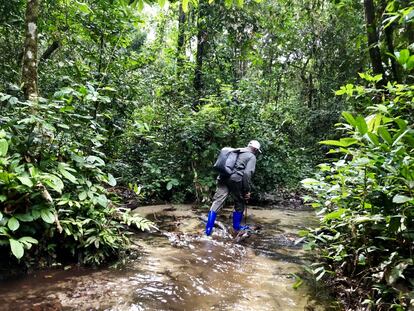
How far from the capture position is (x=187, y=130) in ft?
33.1

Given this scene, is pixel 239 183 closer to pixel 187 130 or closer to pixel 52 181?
pixel 187 130

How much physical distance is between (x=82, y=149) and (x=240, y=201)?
→ 3350 mm

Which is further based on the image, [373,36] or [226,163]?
[226,163]

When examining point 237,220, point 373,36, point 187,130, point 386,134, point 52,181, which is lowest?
point 237,220

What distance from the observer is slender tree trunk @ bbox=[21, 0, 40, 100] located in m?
5.45

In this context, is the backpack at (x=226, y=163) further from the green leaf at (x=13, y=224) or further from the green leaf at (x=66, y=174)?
the green leaf at (x=13, y=224)

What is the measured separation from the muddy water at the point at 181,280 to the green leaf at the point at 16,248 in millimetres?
458

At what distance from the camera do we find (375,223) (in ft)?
A: 12.1

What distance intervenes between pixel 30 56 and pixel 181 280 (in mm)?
4069

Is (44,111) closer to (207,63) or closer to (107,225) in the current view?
(107,225)

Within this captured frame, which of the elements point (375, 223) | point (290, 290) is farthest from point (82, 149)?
point (375, 223)

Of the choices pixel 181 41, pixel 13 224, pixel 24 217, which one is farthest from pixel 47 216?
pixel 181 41

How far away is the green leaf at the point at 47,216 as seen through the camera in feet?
13.7

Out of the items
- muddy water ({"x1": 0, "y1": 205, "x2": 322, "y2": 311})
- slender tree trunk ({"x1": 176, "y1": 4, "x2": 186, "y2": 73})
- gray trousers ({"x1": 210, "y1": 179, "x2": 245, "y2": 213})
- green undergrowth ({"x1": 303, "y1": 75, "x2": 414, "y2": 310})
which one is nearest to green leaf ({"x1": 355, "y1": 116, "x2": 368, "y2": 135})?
green undergrowth ({"x1": 303, "y1": 75, "x2": 414, "y2": 310})
